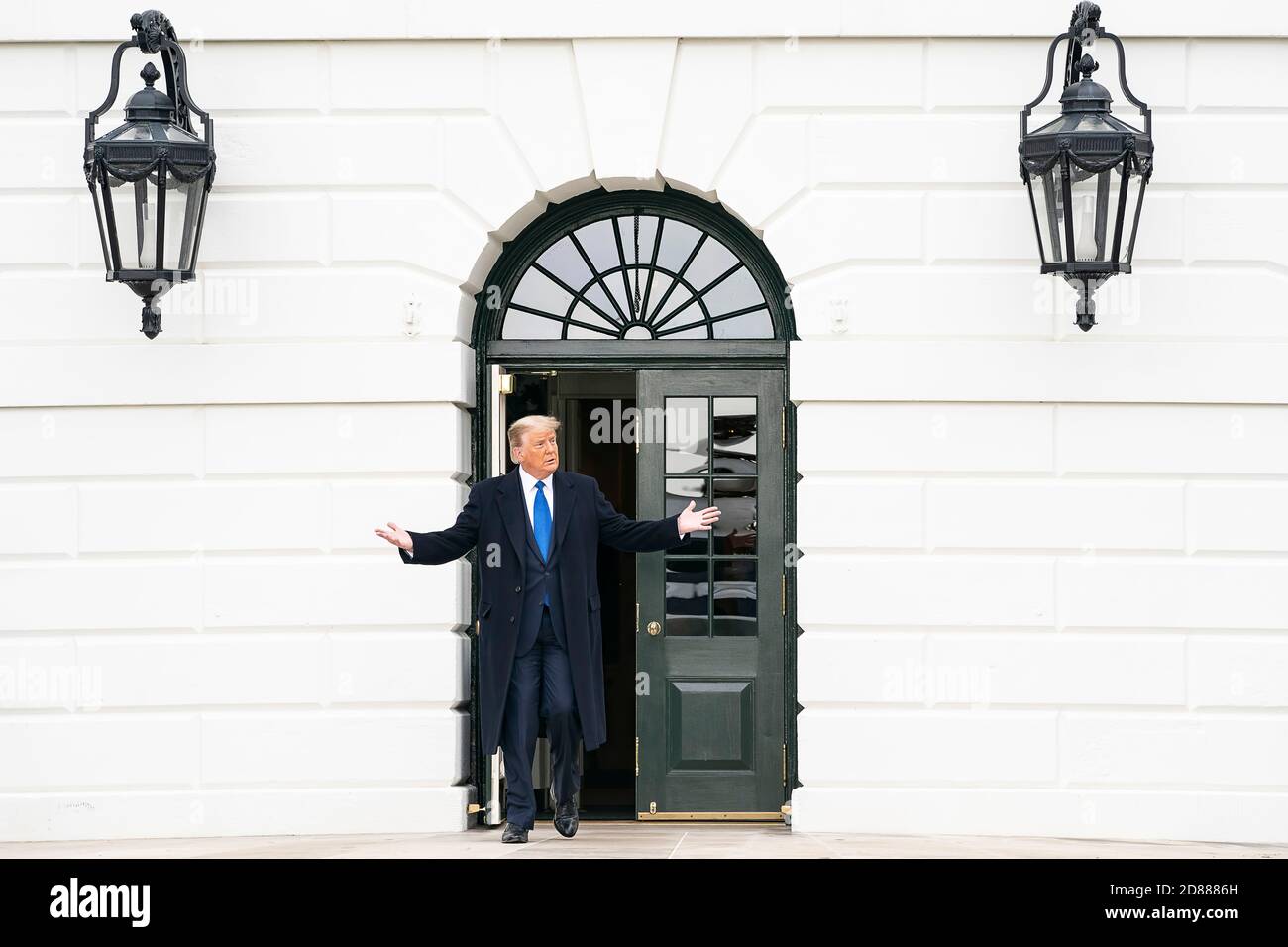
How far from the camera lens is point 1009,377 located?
24.0 ft

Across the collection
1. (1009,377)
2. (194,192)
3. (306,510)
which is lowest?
(306,510)

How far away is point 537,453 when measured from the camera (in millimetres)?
7102

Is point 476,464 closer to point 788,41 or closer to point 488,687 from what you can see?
point 488,687

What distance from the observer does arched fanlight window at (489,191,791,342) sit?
7754 millimetres

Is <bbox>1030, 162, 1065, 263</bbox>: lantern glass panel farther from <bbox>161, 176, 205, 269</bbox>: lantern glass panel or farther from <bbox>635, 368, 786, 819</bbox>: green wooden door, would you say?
<bbox>161, 176, 205, 269</bbox>: lantern glass panel

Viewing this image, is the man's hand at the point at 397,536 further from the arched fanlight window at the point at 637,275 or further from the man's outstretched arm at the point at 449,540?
the arched fanlight window at the point at 637,275

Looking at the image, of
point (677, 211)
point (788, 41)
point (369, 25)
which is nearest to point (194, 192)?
point (369, 25)

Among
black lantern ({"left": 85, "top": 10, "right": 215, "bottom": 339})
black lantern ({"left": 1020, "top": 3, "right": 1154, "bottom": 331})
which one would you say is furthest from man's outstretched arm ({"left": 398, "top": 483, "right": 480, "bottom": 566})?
black lantern ({"left": 1020, "top": 3, "right": 1154, "bottom": 331})

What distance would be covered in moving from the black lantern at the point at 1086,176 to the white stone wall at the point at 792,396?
0.27 m

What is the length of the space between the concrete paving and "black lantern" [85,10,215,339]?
97.0 inches

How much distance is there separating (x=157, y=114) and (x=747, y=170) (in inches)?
110

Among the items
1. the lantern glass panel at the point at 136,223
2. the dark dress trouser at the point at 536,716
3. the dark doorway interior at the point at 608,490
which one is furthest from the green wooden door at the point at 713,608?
the lantern glass panel at the point at 136,223

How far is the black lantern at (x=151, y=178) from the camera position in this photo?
22.6ft

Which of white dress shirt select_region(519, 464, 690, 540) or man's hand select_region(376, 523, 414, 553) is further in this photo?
white dress shirt select_region(519, 464, 690, 540)
